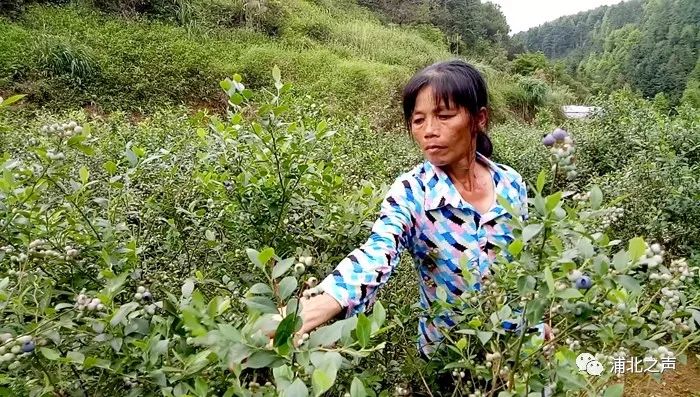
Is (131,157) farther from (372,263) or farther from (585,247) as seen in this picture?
(585,247)

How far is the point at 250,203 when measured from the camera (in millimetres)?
1259

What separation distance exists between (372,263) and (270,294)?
0.31 meters

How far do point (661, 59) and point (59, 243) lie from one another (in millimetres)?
46842

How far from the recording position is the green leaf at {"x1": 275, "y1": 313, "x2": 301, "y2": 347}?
21.9 inches

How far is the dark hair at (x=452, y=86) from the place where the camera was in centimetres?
133

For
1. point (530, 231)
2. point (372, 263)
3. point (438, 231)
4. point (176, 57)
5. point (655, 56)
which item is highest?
point (530, 231)

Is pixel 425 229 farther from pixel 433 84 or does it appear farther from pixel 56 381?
pixel 56 381

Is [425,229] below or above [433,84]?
below

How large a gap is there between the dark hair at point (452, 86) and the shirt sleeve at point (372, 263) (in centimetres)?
29

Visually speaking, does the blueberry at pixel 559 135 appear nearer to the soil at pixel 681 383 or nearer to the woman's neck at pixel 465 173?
the woman's neck at pixel 465 173

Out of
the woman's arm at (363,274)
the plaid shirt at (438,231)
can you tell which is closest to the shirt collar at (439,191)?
the plaid shirt at (438,231)

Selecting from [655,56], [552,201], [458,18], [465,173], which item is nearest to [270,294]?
[552,201]

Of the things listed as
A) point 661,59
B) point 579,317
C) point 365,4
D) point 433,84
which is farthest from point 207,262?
point 661,59

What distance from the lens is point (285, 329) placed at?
0.56 metres
